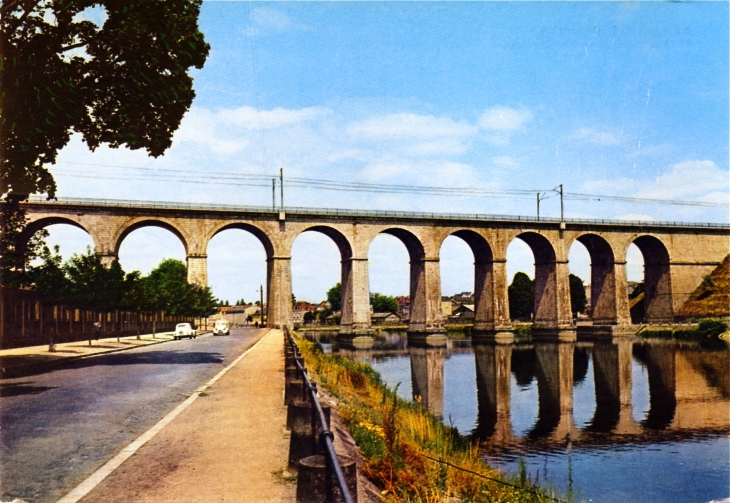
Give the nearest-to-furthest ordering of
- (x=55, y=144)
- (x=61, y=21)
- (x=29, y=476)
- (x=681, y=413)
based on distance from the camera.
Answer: (x=29, y=476), (x=61, y=21), (x=55, y=144), (x=681, y=413)

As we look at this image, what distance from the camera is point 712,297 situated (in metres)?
71.1

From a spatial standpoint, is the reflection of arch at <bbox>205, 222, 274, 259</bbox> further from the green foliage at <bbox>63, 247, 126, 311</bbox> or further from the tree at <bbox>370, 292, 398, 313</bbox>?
the tree at <bbox>370, 292, 398, 313</bbox>

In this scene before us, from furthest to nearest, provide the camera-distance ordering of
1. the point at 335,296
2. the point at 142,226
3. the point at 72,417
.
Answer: the point at 335,296, the point at 142,226, the point at 72,417

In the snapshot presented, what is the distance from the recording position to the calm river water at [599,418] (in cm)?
1280

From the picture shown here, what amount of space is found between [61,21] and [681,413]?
22.7m

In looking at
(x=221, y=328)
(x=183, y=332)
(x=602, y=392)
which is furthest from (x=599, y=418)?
(x=221, y=328)

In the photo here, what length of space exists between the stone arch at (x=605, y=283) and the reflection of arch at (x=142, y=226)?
1800 inches

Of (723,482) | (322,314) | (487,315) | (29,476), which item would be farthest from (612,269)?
→ (322,314)

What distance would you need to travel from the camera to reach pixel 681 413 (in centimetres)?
1970

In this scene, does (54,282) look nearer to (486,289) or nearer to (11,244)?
(11,244)

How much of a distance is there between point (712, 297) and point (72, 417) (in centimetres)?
7690

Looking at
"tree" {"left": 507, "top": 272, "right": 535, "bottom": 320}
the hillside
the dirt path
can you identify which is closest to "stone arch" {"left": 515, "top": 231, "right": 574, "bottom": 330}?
the hillside

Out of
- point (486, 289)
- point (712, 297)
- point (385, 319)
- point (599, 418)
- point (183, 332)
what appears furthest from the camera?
point (385, 319)

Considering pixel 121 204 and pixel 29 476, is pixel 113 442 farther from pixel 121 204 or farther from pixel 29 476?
pixel 121 204
